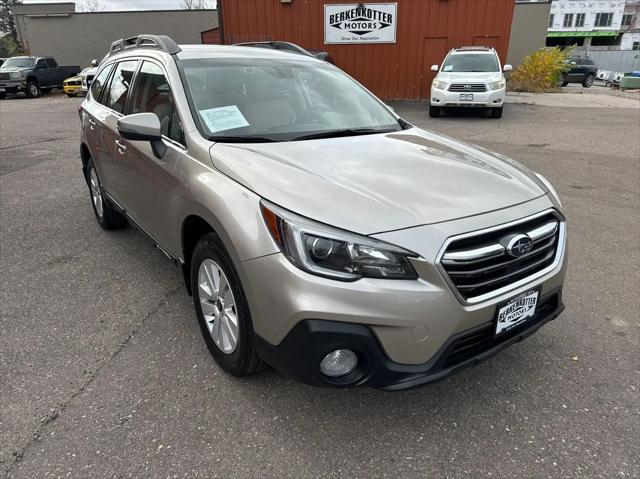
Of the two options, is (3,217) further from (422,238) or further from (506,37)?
(506,37)

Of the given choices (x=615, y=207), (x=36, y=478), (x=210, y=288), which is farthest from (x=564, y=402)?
(x=615, y=207)

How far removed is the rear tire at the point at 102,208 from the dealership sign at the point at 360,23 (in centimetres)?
1452

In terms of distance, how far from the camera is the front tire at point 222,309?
2.28 metres

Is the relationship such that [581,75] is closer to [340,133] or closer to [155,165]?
[340,133]

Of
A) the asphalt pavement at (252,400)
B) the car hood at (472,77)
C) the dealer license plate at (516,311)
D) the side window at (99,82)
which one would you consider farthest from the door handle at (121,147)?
the car hood at (472,77)

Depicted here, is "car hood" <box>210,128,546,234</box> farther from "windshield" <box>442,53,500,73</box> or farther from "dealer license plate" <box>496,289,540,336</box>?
"windshield" <box>442,53,500,73</box>

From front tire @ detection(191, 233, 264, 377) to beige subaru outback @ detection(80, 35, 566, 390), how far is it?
0.04ft

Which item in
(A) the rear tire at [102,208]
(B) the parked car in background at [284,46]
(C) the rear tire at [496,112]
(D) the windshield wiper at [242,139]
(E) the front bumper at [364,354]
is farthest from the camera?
(C) the rear tire at [496,112]

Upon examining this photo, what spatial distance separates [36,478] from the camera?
6.68ft

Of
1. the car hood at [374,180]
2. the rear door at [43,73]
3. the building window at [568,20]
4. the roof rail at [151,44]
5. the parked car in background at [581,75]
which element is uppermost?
the building window at [568,20]

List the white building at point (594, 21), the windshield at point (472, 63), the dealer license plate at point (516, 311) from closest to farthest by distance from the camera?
the dealer license plate at point (516, 311) < the windshield at point (472, 63) < the white building at point (594, 21)

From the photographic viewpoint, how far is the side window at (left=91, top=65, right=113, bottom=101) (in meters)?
4.50

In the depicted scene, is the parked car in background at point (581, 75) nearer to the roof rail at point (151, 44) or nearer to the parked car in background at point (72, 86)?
the parked car in background at point (72, 86)

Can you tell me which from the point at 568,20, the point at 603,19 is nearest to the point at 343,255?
the point at 568,20
